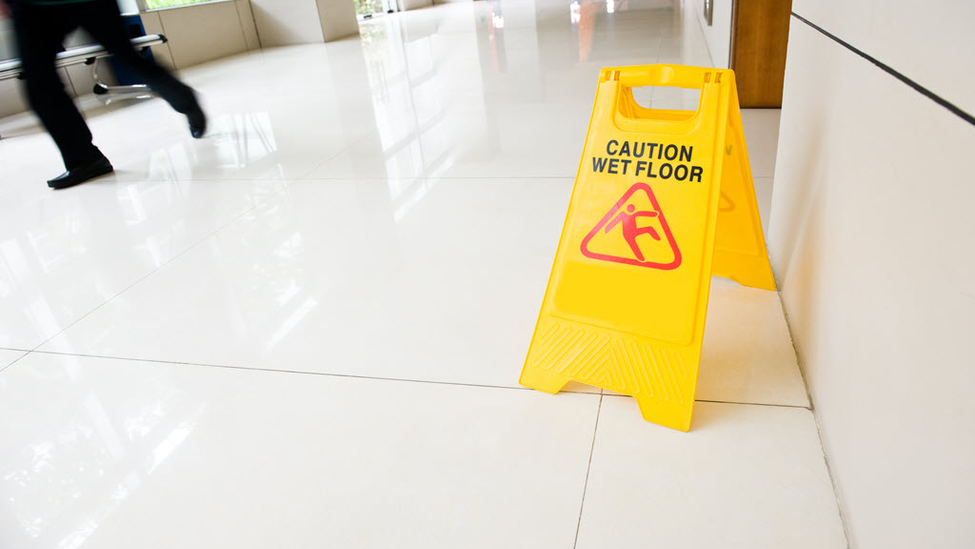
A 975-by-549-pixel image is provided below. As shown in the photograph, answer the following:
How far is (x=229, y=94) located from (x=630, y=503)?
4648 mm

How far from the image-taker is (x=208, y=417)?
3.96 ft

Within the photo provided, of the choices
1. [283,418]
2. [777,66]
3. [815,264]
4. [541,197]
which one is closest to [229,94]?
[541,197]

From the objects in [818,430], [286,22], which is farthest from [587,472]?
[286,22]

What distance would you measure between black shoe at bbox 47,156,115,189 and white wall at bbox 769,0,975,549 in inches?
117

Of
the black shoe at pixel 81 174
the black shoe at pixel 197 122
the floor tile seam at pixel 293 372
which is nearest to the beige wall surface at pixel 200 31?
the black shoe at pixel 197 122

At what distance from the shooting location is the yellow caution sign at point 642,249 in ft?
3.46

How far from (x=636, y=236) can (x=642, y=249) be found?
0.09ft

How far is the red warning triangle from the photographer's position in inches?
42.8

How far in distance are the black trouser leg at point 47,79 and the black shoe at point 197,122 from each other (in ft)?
1.73

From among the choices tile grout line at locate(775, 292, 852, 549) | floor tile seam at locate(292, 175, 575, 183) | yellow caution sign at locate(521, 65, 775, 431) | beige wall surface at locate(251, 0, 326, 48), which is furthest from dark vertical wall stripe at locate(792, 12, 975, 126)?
beige wall surface at locate(251, 0, 326, 48)

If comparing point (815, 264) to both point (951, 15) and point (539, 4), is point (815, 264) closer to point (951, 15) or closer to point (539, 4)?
point (951, 15)

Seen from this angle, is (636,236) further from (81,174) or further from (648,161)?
(81,174)

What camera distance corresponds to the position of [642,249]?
1.10 meters

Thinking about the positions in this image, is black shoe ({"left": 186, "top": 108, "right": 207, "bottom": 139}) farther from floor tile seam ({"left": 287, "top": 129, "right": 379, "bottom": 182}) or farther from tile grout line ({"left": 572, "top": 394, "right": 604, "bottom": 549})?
tile grout line ({"left": 572, "top": 394, "right": 604, "bottom": 549})
